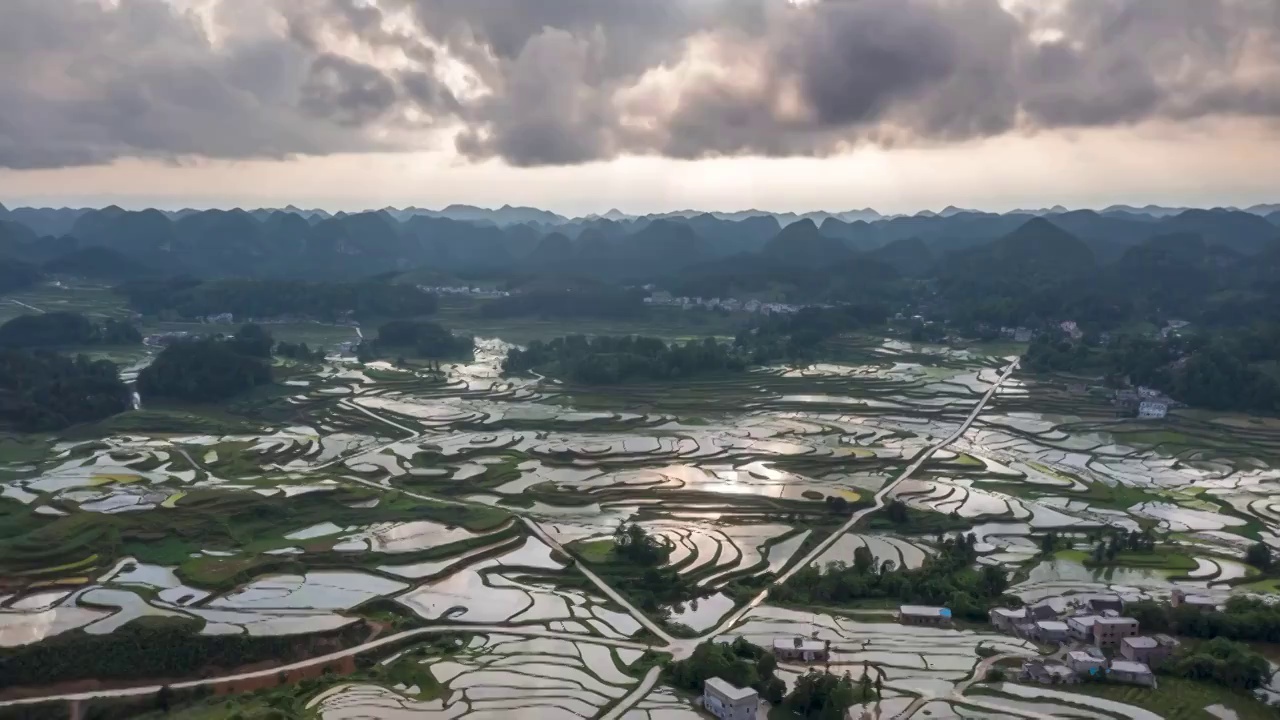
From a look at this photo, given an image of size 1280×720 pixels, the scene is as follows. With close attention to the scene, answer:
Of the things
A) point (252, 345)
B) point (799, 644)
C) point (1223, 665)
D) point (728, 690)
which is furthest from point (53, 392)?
point (1223, 665)

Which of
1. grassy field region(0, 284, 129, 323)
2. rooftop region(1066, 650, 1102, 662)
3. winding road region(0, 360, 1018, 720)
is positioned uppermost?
grassy field region(0, 284, 129, 323)

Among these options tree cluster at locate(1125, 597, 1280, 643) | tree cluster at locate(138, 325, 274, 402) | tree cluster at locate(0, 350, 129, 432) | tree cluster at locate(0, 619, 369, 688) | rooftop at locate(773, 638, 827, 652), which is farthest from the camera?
tree cluster at locate(138, 325, 274, 402)

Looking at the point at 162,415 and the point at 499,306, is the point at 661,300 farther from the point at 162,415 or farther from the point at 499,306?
the point at 162,415

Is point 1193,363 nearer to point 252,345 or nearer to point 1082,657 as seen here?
point 1082,657

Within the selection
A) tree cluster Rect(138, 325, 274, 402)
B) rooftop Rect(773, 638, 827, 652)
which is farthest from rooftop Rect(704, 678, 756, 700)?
tree cluster Rect(138, 325, 274, 402)

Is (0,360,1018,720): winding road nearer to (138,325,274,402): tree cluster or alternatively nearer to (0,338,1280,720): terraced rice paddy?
(0,338,1280,720): terraced rice paddy

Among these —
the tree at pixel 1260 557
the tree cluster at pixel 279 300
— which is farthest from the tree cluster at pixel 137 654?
the tree cluster at pixel 279 300
